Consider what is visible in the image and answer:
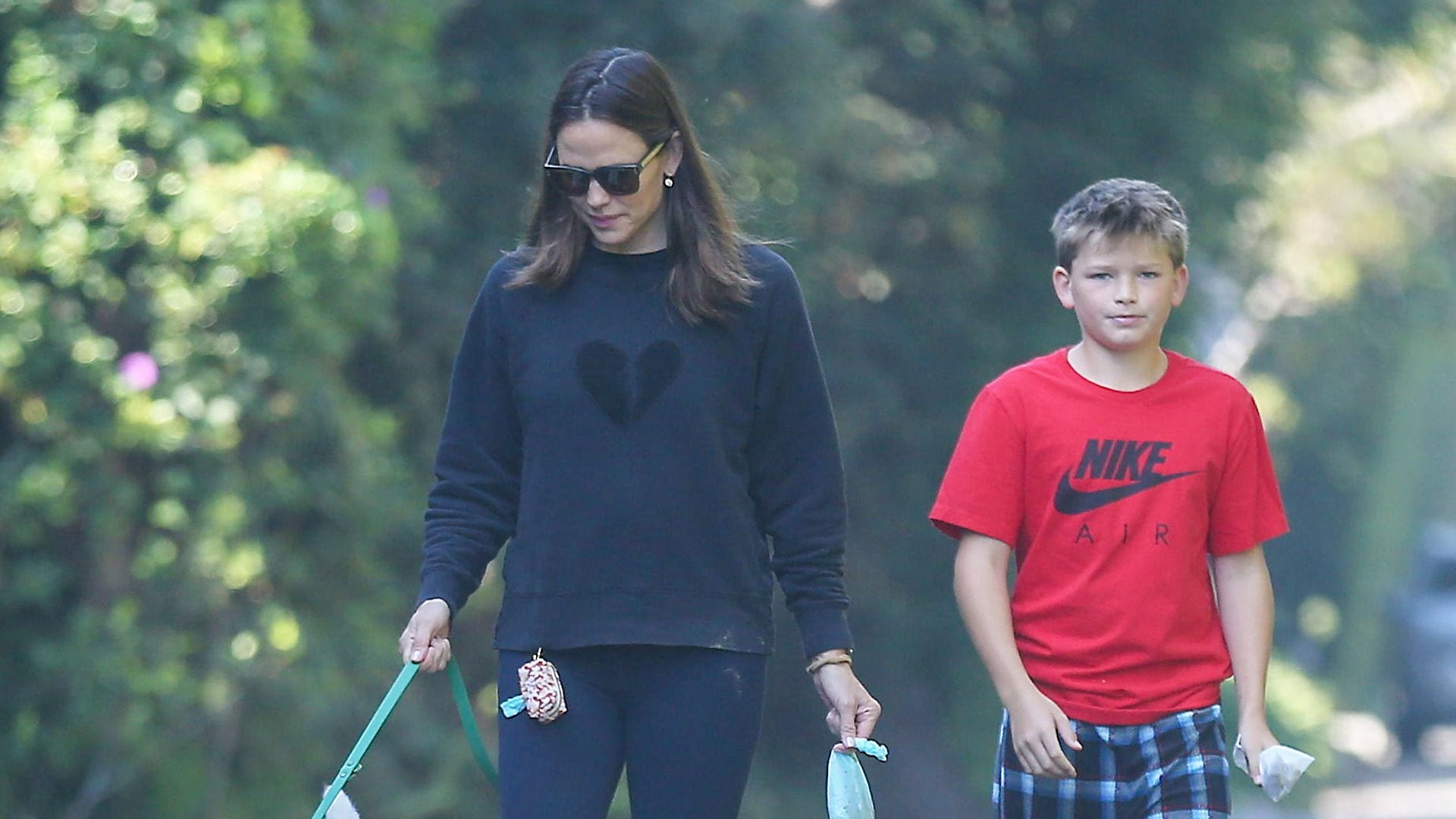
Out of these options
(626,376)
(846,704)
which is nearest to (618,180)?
(626,376)

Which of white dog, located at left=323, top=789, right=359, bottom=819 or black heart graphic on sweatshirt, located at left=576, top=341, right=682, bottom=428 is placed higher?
black heart graphic on sweatshirt, located at left=576, top=341, right=682, bottom=428

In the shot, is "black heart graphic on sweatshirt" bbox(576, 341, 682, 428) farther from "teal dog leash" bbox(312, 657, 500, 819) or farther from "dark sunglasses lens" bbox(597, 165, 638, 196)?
"teal dog leash" bbox(312, 657, 500, 819)

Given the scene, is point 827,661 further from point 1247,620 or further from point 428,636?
point 1247,620

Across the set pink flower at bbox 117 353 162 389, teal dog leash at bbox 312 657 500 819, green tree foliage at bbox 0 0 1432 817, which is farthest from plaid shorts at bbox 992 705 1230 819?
pink flower at bbox 117 353 162 389

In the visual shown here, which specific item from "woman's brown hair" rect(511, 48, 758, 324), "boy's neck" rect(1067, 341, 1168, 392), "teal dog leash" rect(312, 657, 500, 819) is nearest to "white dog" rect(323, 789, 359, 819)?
"teal dog leash" rect(312, 657, 500, 819)

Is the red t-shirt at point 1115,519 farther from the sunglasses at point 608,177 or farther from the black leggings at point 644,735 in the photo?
the sunglasses at point 608,177

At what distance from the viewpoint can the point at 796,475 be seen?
322 centimetres

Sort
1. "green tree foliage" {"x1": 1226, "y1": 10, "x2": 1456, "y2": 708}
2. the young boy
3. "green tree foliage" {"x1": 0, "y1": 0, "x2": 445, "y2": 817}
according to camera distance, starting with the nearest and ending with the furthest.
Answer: the young boy
"green tree foliage" {"x1": 0, "y1": 0, "x2": 445, "y2": 817}
"green tree foliage" {"x1": 1226, "y1": 10, "x2": 1456, "y2": 708}

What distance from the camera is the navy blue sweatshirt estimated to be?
10.1 feet

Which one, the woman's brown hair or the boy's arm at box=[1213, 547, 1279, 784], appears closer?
the woman's brown hair

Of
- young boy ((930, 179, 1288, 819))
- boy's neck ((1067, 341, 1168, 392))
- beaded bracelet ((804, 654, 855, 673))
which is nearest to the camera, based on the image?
beaded bracelet ((804, 654, 855, 673))

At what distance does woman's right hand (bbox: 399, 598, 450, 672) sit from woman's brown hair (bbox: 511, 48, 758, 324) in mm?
524

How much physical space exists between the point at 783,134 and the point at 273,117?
10.2 feet

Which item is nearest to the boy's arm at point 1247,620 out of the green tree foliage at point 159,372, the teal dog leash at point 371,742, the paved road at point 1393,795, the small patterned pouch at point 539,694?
the small patterned pouch at point 539,694
